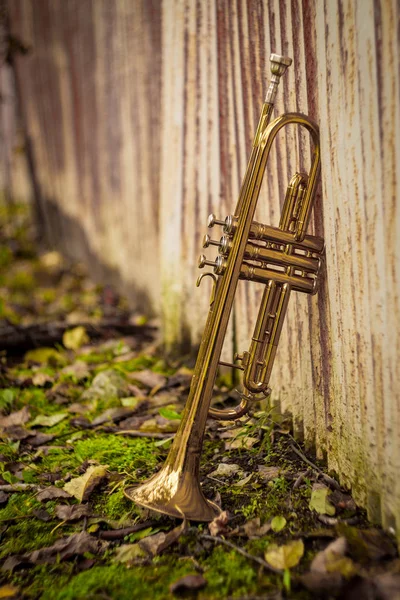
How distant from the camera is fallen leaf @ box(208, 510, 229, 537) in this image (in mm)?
1718

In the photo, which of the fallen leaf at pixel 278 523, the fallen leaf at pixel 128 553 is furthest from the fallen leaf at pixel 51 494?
the fallen leaf at pixel 278 523

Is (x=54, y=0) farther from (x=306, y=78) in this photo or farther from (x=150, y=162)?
(x=306, y=78)

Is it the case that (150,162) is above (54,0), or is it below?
below

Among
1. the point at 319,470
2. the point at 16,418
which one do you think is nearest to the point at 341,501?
the point at 319,470

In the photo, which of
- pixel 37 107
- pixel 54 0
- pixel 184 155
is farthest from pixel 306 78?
pixel 37 107

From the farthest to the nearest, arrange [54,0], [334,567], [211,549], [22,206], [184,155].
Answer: [22,206], [54,0], [184,155], [211,549], [334,567]

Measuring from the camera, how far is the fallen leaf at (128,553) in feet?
5.48

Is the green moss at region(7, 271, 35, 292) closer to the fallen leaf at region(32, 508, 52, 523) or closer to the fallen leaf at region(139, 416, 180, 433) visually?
the fallen leaf at region(139, 416, 180, 433)

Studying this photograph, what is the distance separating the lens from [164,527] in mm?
1792

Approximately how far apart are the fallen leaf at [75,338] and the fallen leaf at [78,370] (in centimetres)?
28

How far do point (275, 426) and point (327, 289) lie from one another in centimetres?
A: 66

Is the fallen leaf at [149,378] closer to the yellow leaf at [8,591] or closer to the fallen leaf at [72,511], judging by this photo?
the fallen leaf at [72,511]

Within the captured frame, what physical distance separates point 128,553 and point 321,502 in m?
0.59

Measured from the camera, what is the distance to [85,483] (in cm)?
202
